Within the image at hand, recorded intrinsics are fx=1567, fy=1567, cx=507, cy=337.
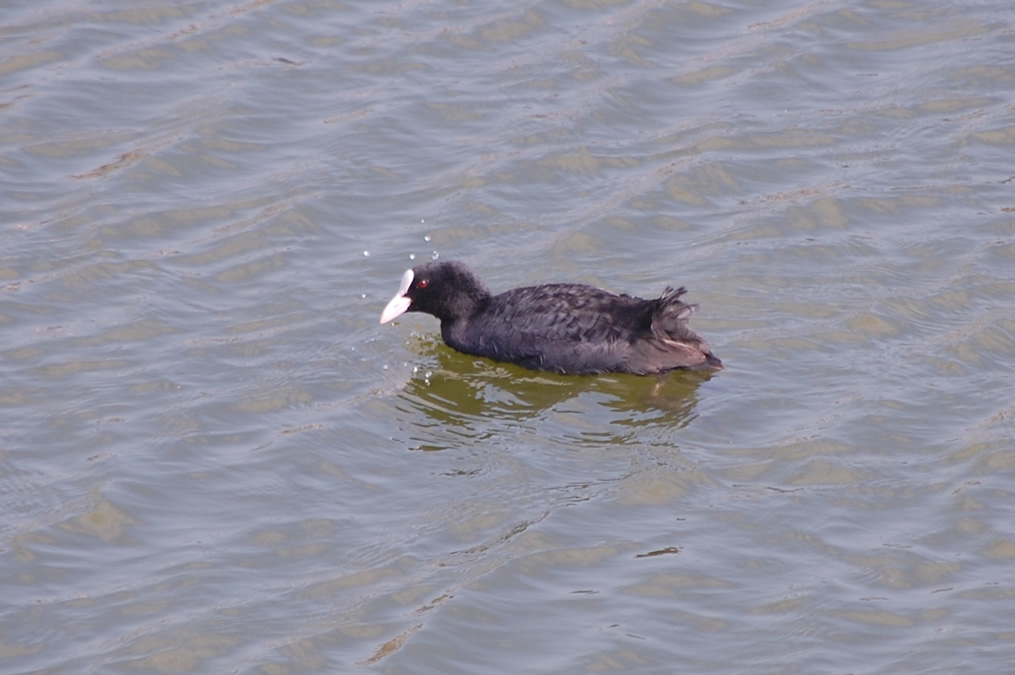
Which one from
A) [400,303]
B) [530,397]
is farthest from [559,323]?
[400,303]

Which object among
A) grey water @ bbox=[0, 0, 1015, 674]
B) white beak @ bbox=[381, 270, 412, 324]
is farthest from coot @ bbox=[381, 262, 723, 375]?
grey water @ bbox=[0, 0, 1015, 674]

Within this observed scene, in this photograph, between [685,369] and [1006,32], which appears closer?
[685,369]

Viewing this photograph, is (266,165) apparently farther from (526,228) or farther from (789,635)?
(789,635)

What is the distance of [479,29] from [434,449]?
199 inches

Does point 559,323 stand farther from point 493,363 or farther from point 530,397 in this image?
point 493,363

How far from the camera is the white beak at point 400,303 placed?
9328mm

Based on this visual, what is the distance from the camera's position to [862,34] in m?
12.4

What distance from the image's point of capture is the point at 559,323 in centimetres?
895

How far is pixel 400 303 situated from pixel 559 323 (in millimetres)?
1038

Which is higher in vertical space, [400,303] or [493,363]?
[400,303]

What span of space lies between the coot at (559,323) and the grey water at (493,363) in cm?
17

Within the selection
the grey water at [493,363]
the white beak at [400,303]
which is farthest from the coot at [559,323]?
the grey water at [493,363]

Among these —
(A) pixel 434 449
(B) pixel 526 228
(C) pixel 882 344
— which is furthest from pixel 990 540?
(B) pixel 526 228

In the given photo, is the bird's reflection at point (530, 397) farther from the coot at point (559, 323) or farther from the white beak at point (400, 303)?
the white beak at point (400, 303)
